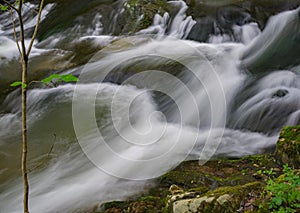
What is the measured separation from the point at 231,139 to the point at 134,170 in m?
1.73

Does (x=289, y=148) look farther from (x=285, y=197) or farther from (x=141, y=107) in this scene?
(x=141, y=107)

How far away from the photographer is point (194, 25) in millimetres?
9023

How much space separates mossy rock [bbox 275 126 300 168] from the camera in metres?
3.61

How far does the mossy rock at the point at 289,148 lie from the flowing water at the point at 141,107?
85 centimetres

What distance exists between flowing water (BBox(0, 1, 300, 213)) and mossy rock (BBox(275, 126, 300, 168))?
85 centimetres

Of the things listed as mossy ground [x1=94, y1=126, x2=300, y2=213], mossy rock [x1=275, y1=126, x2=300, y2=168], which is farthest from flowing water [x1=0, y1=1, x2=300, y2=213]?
mossy rock [x1=275, y1=126, x2=300, y2=168]

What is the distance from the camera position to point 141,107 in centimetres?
619

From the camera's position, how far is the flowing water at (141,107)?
177 inches

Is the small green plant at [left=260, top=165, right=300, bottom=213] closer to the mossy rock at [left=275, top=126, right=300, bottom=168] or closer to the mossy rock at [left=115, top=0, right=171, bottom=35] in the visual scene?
the mossy rock at [left=275, top=126, right=300, bottom=168]

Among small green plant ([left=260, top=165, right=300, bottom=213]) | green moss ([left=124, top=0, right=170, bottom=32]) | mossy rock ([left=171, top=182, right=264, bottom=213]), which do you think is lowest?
mossy rock ([left=171, top=182, right=264, bottom=213])

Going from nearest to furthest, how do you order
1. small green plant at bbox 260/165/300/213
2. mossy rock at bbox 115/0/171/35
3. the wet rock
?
small green plant at bbox 260/165/300/213 < the wet rock < mossy rock at bbox 115/0/171/35

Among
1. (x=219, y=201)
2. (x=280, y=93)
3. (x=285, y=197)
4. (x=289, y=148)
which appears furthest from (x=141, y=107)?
(x=285, y=197)

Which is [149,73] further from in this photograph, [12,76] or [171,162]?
[12,76]

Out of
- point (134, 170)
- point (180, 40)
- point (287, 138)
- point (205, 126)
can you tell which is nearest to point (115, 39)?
point (180, 40)
